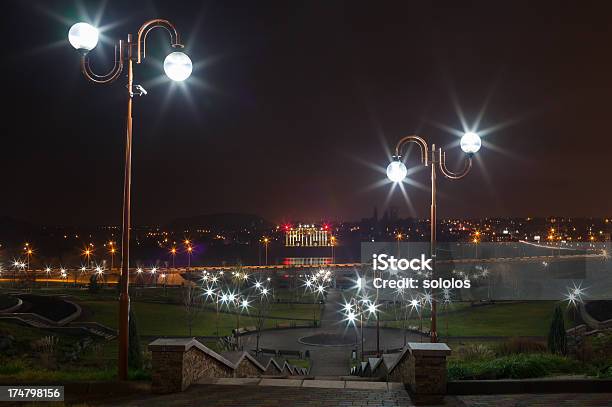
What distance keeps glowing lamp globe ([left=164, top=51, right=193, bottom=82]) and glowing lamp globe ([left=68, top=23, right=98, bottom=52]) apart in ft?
4.52

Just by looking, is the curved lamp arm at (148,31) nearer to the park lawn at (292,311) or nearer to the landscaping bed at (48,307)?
the landscaping bed at (48,307)

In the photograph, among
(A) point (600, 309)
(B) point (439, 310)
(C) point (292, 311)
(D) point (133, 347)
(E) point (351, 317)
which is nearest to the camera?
(D) point (133, 347)

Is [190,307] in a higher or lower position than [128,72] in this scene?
lower

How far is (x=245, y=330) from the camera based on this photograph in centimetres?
4278

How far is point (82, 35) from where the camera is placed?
32.0ft

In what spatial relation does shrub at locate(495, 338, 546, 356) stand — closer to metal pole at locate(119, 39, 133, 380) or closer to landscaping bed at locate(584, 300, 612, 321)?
metal pole at locate(119, 39, 133, 380)

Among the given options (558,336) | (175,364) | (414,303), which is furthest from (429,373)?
(414,303)

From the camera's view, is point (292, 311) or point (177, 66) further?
point (292, 311)

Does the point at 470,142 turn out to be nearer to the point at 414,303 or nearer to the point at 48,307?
the point at 414,303

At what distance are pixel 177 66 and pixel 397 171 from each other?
21.9 feet

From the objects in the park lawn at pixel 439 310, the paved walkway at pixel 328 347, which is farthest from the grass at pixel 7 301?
the park lawn at pixel 439 310

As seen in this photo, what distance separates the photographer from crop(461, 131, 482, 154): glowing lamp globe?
13.0 metres

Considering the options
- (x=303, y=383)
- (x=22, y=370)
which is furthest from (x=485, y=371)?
(x=22, y=370)

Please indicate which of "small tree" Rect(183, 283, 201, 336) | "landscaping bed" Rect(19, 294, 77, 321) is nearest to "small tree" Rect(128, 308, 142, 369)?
"small tree" Rect(183, 283, 201, 336)
